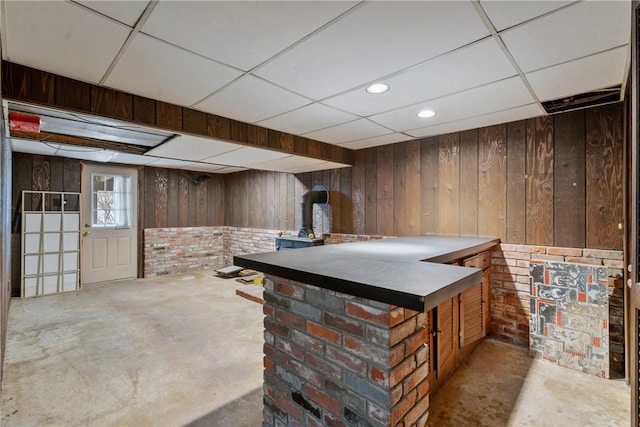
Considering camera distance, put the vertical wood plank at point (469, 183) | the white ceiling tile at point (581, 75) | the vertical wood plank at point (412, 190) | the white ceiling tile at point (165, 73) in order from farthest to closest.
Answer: the vertical wood plank at point (412, 190), the vertical wood plank at point (469, 183), the white ceiling tile at point (581, 75), the white ceiling tile at point (165, 73)

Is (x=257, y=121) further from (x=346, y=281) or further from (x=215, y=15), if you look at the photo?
(x=346, y=281)

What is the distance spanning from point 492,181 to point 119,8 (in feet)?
11.5

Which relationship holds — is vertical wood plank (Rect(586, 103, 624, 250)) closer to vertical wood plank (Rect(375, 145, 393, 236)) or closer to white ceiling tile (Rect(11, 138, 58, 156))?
vertical wood plank (Rect(375, 145, 393, 236))

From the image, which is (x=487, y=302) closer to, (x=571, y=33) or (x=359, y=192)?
(x=359, y=192)

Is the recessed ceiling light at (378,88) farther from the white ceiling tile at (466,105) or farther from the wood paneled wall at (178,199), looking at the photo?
the wood paneled wall at (178,199)

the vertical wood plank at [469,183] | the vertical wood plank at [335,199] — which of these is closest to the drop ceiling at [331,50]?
the vertical wood plank at [469,183]

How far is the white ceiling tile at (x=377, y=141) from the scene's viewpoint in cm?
382

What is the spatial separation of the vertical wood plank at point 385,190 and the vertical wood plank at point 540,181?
5.30ft

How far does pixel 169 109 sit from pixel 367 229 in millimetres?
2994

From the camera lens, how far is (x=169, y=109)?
266 centimetres

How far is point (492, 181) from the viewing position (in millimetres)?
3367

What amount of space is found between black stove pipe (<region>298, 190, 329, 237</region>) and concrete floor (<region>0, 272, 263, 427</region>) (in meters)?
1.41

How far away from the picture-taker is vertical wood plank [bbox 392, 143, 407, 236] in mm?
4105

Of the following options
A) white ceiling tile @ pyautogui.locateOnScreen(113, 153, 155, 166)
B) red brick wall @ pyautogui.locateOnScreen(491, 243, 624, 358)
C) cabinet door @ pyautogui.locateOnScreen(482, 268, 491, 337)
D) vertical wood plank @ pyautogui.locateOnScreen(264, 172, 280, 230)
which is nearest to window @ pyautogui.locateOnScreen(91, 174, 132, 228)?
white ceiling tile @ pyautogui.locateOnScreen(113, 153, 155, 166)
